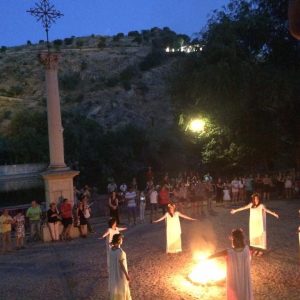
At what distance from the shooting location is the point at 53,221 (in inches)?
662

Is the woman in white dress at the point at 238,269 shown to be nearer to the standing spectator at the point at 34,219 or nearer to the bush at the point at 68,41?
the standing spectator at the point at 34,219

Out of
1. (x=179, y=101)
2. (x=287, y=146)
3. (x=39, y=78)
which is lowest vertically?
(x=287, y=146)

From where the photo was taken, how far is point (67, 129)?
147 ft

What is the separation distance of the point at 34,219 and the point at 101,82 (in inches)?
2777

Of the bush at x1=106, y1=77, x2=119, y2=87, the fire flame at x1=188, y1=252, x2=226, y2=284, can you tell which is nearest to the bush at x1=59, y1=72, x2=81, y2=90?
the bush at x1=106, y1=77, x2=119, y2=87

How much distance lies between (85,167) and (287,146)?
18.1 metres

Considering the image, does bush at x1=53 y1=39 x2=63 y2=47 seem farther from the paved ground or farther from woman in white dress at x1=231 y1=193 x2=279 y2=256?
woman in white dress at x1=231 y1=193 x2=279 y2=256

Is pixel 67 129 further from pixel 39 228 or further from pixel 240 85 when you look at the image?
pixel 39 228

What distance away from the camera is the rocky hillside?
7281 centimetres

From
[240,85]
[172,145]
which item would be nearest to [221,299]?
[240,85]

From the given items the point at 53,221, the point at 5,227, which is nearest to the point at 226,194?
the point at 53,221

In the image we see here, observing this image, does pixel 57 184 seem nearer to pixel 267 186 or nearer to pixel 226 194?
pixel 226 194

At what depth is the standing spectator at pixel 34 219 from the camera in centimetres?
1688

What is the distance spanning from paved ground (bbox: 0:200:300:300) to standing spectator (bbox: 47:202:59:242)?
2.50 feet
